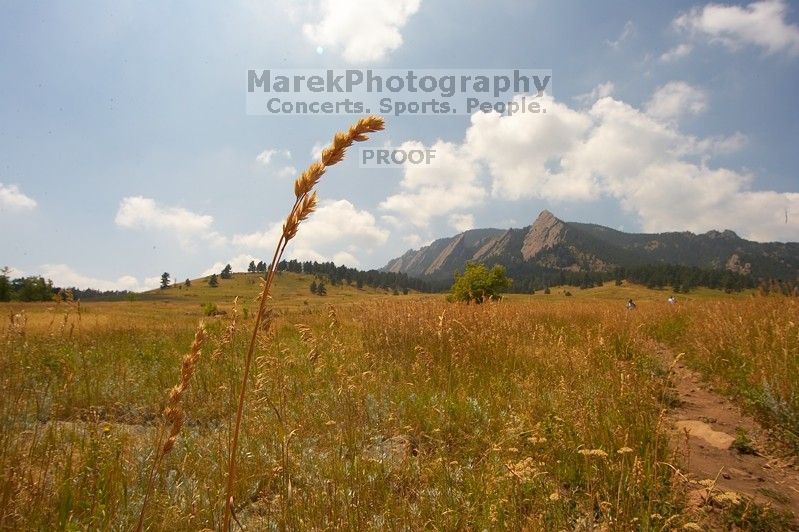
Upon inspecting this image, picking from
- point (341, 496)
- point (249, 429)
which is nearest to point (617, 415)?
point (341, 496)

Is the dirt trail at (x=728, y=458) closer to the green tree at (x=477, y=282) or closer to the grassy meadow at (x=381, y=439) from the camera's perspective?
the grassy meadow at (x=381, y=439)

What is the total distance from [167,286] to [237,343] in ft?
680

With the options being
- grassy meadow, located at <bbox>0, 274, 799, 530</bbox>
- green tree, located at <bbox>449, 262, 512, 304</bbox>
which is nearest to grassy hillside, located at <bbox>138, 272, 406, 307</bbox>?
green tree, located at <bbox>449, 262, 512, 304</bbox>

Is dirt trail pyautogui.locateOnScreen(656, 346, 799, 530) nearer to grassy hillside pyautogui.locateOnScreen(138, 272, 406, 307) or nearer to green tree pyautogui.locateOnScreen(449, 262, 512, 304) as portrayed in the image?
green tree pyautogui.locateOnScreen(449, 262, 512, 304)

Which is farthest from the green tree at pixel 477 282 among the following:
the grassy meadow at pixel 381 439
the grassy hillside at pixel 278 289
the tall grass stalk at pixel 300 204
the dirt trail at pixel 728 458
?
the grassy hillside at pixel 278 289

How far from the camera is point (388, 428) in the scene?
4.16m

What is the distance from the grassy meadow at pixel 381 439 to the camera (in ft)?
8.00

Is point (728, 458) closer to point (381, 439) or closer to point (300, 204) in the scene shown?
point (381, 439)

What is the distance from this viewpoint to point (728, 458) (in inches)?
154

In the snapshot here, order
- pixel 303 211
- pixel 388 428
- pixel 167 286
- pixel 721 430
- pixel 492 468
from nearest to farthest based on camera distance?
pixel 303 211, pixel 492 468, pixel 388 428, pixel 721 430, pixel 167 286

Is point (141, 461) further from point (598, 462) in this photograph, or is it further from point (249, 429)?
point (598, 462)

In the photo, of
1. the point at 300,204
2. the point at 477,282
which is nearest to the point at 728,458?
the point at 300,204

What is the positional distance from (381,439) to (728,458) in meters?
3.40

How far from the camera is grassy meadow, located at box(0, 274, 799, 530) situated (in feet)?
8.00
